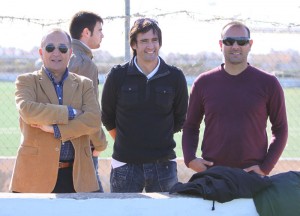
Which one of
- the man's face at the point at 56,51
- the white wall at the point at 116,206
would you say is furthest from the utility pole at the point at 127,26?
the white wall at the point at 116,206

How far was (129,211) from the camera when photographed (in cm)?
352

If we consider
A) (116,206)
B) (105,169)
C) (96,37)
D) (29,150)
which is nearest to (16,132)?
(105,169)

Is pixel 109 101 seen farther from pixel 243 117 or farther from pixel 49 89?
pixel 243 117

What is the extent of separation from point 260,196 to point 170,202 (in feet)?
1.67

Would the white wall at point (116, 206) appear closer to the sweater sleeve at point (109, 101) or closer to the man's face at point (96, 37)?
the sweater sleeve at point (109, 101)

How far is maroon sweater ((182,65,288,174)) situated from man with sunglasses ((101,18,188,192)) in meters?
0.38

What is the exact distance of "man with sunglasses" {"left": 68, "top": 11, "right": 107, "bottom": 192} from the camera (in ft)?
17.1

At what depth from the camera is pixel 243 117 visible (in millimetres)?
4551

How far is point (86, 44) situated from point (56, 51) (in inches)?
41.2

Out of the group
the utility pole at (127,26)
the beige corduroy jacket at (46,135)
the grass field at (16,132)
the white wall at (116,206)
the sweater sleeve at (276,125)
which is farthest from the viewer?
the grass field at (16,132)

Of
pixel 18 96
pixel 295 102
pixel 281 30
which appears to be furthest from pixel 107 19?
pixel 295 102

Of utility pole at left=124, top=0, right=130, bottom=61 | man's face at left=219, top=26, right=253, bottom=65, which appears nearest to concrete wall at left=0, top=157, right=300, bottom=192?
utility pole at left=124, top=0, right=130, bottom=61

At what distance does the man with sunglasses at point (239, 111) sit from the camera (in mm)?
4559

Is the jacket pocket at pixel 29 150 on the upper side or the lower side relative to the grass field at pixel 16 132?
upper
